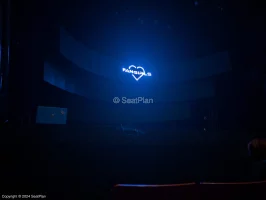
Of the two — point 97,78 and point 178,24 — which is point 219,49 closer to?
point 178,24

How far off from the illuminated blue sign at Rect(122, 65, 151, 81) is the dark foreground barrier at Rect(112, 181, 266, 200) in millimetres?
7553

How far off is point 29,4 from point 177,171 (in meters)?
3.67

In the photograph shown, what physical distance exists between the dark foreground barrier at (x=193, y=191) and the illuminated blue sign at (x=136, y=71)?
24.8ft

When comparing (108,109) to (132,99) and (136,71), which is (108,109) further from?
(136,71)

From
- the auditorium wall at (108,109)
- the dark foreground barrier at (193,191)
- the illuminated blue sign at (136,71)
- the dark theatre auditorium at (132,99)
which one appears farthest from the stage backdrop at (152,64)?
the dark foreground barrier at (193,191)

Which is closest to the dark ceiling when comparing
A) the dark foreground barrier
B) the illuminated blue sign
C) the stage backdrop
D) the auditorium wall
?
the stage backdrop

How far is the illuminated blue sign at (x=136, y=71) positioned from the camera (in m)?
8.84

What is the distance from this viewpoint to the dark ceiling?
5.44 m

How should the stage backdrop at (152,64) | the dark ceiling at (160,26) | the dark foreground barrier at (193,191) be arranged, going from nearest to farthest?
the dark foreground barrier at (193,191) < the dark ceiling at (160,26) < the stage backdrop at (152,64)

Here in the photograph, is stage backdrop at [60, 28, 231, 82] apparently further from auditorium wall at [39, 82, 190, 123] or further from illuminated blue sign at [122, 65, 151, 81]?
auditorium wall at [39, 82, 190, 123]

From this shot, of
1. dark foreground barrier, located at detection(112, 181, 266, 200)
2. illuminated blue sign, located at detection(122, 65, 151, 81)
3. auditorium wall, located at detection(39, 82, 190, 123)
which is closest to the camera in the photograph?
dark foreground barrier, located at detection(112, 181, 266, 200)

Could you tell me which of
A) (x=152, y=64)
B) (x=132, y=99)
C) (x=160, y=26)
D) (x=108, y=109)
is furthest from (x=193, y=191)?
(x=152, y=64)

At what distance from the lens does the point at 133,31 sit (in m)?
7.09

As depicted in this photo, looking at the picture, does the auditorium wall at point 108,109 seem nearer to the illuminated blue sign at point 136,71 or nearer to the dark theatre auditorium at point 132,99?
the dark theatre auditorium at point 132,99
